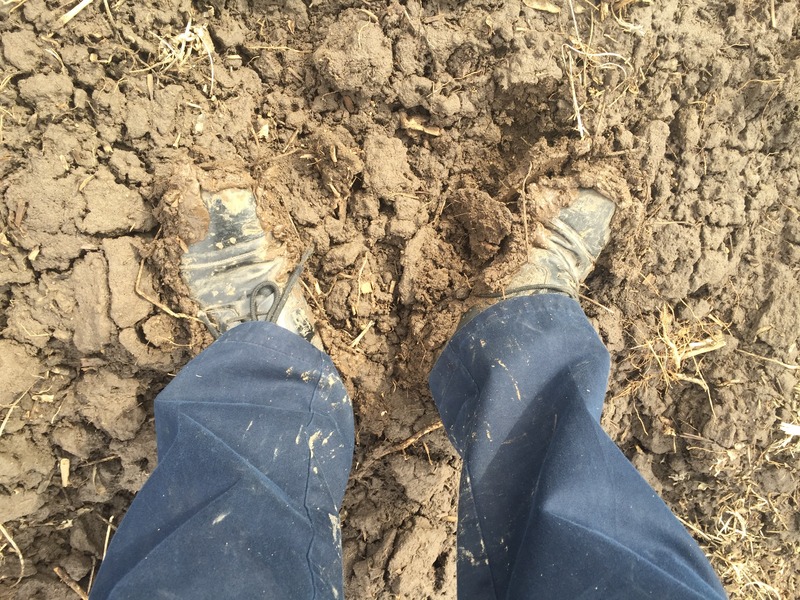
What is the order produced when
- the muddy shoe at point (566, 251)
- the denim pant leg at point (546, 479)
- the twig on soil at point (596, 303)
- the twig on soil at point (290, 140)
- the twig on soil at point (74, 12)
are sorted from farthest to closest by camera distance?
the twig on soil at point (596, 303), the twig on soil at point (290, 140), the muddy shoe at point (566, 251), the twig on soil at point (74, 12), the denim pant leg at point (546, 479)

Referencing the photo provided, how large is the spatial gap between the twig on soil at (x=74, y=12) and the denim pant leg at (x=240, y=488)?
1.03 metres

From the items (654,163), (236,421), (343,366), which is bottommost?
(343,366)

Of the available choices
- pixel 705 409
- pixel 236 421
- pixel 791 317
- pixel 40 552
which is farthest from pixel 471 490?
pixel 40 552

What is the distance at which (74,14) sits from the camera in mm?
1459

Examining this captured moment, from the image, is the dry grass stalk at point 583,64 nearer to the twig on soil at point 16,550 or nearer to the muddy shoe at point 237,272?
the muddy shoe at point 237,272

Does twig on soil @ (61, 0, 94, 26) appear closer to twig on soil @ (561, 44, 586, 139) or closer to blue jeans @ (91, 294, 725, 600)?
blue jeans @ (91, 294, 725, 600)

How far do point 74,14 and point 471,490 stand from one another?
174cm

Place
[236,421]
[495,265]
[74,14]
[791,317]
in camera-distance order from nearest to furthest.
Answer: [236,421]
[74,14]
[495,265]
[791,317]

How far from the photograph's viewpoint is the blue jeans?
1.01 metres

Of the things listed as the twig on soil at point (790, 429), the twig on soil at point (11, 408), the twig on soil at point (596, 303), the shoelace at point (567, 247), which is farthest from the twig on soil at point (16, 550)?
the twig on soil at point (790, 429)

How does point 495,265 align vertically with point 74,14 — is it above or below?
below

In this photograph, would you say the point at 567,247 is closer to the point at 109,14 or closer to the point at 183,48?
the point at 183,48

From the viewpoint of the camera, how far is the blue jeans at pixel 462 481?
39.8 inches

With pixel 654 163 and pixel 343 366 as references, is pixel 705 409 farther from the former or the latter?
pixel 343 366
